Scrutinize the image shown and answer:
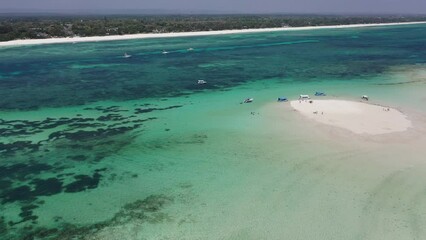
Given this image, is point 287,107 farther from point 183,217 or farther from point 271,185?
point 183,217

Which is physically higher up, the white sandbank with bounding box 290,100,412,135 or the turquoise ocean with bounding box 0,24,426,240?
the white sandbank with bounding box 290,100,412,135

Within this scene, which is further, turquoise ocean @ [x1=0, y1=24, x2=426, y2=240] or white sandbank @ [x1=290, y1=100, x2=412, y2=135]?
white sandbank @ [x1=290, y1=100, x2=412, y2=135]

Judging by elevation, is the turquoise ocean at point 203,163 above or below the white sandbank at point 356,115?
below

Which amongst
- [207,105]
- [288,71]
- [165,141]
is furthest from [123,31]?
[165,141]

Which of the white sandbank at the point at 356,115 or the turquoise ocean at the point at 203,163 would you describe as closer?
the turquoise ocean at the point at 203,163

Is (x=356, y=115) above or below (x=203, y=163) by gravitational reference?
above
